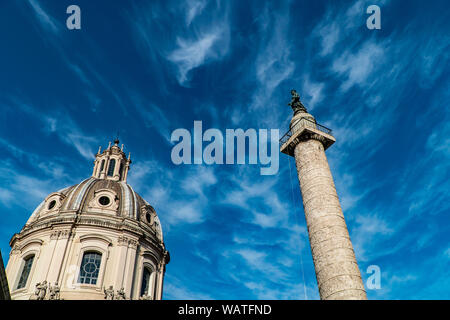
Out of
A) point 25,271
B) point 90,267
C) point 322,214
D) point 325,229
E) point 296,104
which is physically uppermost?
point 296,104

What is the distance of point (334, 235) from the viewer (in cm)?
1536

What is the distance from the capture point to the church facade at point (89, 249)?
3056 centimetres

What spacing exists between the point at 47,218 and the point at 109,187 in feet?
22.1

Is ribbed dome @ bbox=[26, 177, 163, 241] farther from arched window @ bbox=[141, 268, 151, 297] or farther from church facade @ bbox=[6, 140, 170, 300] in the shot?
arched window @ bbox=[141, 268, 151, 297]

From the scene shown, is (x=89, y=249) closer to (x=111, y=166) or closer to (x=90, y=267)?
(x=90, y=267)

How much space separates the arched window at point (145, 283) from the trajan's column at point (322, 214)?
883 inches

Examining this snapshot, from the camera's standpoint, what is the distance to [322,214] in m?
16.1

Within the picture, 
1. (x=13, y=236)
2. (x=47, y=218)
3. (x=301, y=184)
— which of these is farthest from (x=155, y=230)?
(x=301, y=184)

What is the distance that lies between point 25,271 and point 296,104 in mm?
28551

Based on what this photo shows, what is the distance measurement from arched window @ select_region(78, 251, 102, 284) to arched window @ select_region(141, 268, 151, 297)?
4.78 metres

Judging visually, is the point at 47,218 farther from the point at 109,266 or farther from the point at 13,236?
the point at 109,266

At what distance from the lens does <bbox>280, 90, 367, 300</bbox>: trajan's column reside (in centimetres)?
1431

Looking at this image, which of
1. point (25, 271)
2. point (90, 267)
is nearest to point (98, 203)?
point (90, 267)
